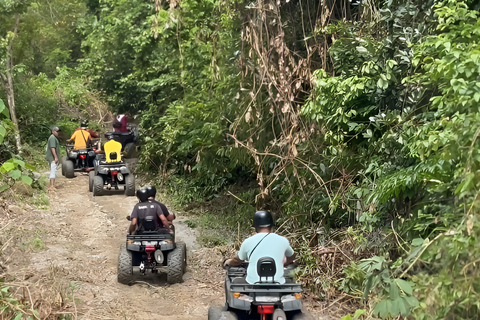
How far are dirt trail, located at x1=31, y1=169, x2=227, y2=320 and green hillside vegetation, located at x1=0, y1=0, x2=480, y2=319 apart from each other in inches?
54.6

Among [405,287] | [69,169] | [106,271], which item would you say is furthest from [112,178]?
[405,287]

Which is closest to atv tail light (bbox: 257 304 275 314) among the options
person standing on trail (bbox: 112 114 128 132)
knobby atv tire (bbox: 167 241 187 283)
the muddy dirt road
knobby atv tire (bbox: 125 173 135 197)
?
the muddy dirt road

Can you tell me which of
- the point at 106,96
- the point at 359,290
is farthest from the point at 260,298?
the point at 106,96

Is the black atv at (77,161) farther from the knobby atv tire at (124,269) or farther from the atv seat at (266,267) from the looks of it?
the atv seat at (266,267)

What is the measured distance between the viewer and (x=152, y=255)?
8711mm

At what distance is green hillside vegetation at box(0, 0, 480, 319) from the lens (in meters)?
5.10

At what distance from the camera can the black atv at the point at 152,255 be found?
27.9 ft

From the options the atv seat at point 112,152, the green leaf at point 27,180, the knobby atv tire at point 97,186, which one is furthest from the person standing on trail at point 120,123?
the green leaf at point 27,180

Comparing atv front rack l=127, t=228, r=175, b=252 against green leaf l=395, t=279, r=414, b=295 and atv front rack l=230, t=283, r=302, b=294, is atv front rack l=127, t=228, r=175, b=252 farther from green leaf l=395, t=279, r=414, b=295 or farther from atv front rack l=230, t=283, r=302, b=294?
green leaf l=395, t=279, r=414, b=295

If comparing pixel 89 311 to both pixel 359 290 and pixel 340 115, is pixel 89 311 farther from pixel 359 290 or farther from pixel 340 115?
pixel 340 115

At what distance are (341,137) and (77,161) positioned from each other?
35.3 ft

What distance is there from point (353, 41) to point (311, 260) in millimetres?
3078

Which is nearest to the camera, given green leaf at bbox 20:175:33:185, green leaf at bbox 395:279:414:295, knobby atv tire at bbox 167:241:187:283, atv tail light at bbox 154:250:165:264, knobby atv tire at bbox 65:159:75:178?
green leaf at bbox 395:279:414:295

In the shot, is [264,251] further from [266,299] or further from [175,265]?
[175,265]
